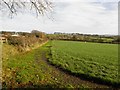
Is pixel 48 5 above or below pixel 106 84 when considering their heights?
above

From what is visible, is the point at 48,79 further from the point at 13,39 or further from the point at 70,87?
the point at 13,39

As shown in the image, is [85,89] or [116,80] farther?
[116,80]

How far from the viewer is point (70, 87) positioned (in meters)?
11.4

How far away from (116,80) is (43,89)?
17.7ft

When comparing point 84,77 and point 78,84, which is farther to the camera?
point 84,77

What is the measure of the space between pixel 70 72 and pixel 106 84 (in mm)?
3841

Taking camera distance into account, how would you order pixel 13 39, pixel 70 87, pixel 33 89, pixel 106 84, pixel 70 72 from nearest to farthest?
pixel 33 89
pixel 70 87
pixel 106 84
pixel 70 72
pixel 13 39

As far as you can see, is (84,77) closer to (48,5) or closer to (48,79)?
(48,79)

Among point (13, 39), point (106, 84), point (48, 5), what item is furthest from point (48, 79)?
point (13, 39)

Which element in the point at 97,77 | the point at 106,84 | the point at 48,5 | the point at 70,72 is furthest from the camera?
the point at 70,72

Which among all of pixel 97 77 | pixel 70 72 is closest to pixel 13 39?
pixel 70 72

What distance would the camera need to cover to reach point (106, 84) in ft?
43.3

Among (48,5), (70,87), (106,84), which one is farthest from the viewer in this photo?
(106,84)

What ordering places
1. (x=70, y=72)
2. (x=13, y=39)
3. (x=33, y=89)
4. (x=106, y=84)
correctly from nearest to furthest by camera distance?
(x=33, y=89) → (x=106, y=84) → (x=70, y=72) → (x=13, y=39)
